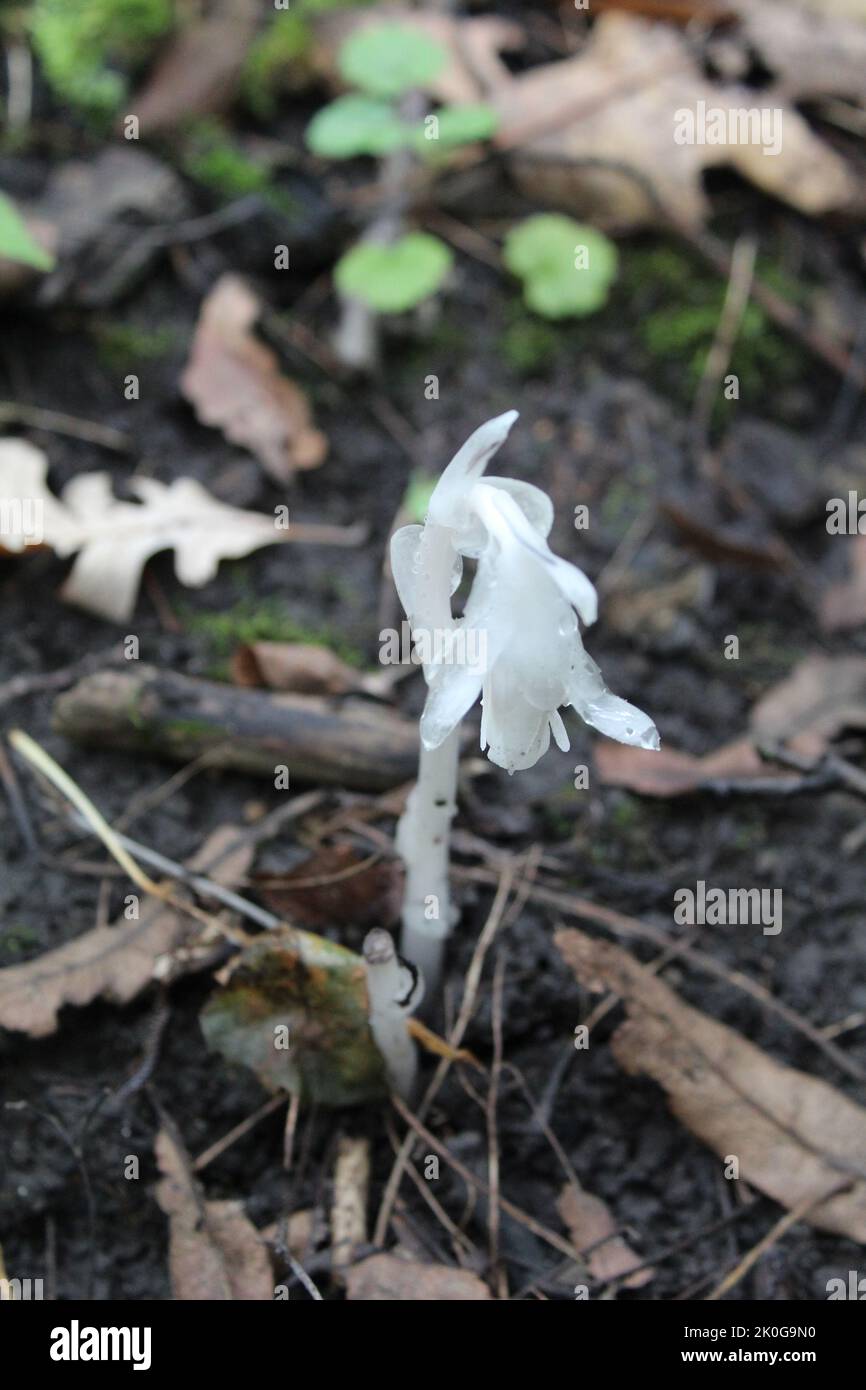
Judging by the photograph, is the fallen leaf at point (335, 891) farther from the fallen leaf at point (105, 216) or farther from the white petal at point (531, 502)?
the fallen leaf at point (105, 216)

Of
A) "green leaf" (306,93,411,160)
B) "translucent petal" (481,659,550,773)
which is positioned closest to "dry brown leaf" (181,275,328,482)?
"green leaf" (306,93,411,160)

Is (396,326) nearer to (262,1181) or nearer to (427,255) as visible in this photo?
(427,255)

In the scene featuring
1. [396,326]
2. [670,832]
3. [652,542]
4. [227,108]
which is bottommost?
[670,832]

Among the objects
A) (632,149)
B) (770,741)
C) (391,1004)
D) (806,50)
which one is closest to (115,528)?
(391,1004)

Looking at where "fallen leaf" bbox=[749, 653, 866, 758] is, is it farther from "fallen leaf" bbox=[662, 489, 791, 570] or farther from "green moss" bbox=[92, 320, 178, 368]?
"green moss" bbox=[92, 320, 178, 368]

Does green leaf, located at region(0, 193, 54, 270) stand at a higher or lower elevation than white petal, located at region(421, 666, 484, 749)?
higher

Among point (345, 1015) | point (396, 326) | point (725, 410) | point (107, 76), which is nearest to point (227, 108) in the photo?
point (107, 76)
